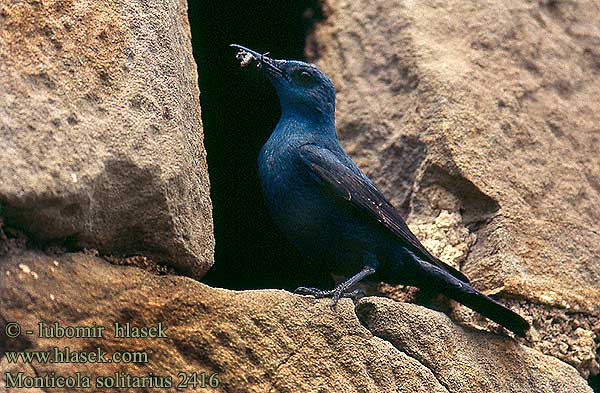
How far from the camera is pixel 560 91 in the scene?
4664 mm

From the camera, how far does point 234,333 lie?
118 inches

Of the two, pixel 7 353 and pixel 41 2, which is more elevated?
pixel 41 2

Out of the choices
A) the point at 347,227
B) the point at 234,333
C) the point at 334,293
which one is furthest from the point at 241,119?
the point at 234,333

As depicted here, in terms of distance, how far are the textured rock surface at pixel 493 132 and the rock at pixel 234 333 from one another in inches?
25.8

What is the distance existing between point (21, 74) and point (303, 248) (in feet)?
4.57

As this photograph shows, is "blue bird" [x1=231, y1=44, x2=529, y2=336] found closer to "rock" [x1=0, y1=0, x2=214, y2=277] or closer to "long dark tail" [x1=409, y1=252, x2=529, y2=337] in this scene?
"long dark tail" [x1=409, y1=252, x2=529, y2=337]

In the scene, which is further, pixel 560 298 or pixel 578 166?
pixel 578 166

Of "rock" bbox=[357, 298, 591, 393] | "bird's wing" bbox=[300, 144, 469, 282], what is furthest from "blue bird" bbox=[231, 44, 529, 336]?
"rock" bbox=[357, 298, 591, 393]

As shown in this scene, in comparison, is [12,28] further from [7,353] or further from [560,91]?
[560,91]

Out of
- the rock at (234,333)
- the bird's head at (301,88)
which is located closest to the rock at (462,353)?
the rock at (234,333)

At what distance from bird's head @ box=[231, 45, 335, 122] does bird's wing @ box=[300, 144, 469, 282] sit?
31cm

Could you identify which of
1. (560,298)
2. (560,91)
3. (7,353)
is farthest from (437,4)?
(7,353)

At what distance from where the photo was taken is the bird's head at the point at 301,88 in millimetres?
4160

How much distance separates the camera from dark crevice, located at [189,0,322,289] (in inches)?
198
